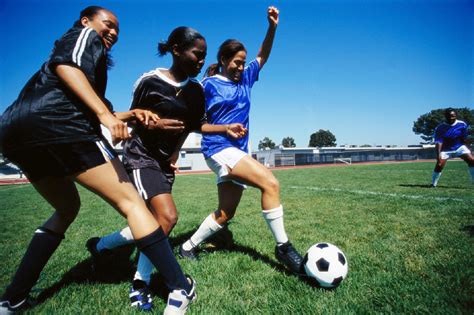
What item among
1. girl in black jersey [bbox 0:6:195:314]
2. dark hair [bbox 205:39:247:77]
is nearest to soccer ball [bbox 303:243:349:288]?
girl in black jersey [bbox 0:6:195:314]

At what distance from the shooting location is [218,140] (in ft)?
9.89

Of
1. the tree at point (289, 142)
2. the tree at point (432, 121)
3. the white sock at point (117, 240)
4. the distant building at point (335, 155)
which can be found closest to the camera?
the white sock at point (117, 240)

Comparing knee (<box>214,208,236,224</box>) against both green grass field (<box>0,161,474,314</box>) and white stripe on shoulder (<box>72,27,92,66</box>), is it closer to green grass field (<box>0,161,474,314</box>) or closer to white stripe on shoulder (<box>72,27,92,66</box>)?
green grass field (<box>0,161,474,314</box>)

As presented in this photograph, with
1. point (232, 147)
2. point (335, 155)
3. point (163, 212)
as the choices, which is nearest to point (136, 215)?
point (163, 212)

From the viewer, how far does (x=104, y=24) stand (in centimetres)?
211

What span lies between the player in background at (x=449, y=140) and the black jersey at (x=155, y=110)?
→ 9.35m

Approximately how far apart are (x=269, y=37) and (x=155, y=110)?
6.44 feet

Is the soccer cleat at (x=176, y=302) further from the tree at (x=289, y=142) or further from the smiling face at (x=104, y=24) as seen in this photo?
the tree at (x=289, y=142)

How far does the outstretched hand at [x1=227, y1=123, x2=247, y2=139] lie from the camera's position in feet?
8.49

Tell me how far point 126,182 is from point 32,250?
1076 mm

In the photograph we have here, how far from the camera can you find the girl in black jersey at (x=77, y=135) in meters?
1.68

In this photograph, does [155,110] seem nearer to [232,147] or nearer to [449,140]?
[232,147]

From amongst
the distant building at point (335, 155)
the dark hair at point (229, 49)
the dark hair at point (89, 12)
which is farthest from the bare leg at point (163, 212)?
the distant building at point (335, 155)

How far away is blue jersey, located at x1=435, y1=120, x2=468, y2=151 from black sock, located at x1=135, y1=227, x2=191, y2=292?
10.1 m
